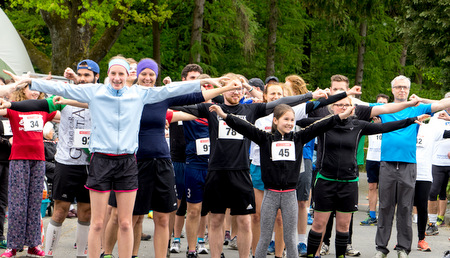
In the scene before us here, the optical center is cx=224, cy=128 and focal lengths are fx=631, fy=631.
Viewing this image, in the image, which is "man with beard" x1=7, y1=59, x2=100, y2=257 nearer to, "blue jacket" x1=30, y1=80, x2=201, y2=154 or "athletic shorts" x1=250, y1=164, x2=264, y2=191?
"blue jacket" x1=30, y1=80, x2=201, y2=154

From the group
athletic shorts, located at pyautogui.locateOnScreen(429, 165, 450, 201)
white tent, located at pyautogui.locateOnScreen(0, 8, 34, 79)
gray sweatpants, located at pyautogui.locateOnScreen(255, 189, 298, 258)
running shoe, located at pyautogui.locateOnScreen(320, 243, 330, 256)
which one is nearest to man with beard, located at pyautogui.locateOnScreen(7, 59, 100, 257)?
gray sweatpants, located at pyautogui.locateOnScreen(255, 189, 298, 258)

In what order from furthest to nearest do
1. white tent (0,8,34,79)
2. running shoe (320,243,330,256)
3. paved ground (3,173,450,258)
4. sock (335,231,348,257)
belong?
white tent (0,8,34,79)
running shoe (320,243,330,256)
paved ground (3,173,450,258)
sock (335,231,348,257)

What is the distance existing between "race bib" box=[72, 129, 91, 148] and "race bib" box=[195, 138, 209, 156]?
59.4 inches

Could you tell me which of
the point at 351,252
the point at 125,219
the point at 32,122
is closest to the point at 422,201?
the point at 351,252

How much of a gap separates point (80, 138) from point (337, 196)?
2.99 m

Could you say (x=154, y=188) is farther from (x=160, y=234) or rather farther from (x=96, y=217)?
(x=96, y=217)

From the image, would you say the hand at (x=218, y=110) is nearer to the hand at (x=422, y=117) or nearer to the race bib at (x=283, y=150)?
the race bib at (x=283, y=150)

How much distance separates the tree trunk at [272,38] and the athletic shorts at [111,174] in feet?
60.3

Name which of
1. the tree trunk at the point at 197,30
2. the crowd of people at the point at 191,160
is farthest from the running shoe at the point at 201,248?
the tree trunk at the point at 197,30

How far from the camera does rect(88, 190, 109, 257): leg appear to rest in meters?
6.08

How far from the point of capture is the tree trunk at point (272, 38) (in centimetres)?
2434

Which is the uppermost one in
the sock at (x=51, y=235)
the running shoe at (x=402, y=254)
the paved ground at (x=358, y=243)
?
the sock at (x=51, y=235)

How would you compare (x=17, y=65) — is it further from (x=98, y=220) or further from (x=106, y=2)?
(x=98, y=220)

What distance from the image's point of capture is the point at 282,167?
678 cm
